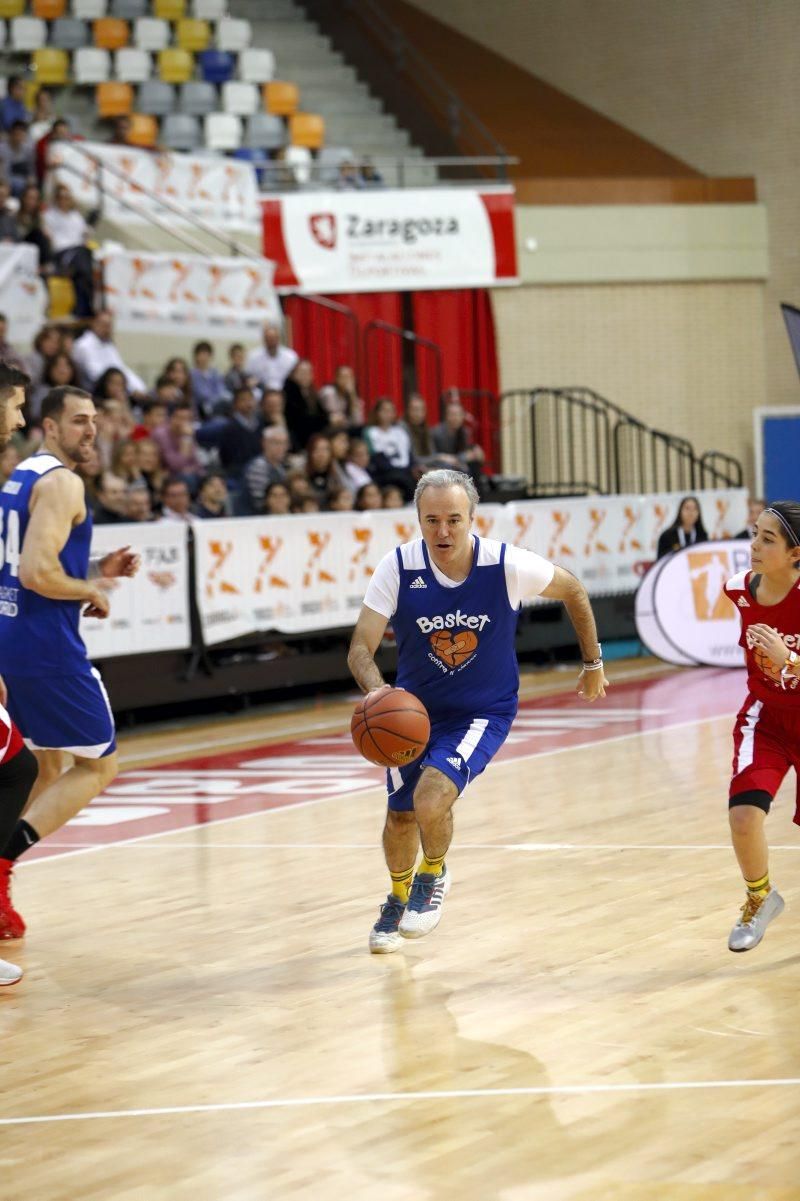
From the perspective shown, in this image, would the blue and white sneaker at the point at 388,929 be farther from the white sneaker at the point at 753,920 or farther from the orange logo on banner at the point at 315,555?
the orange logo on banner at the point at 315,555

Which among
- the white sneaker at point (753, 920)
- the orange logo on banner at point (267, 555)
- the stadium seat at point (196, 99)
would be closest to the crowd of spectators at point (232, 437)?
the orange logo on banner at point (267, 555)

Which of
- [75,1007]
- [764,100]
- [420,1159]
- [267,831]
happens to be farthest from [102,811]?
[764,100]

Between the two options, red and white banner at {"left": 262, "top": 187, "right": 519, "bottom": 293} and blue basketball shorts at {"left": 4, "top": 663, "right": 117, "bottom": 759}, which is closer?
blue basketball shorts at {"left": 4, "top": 663, "right": 117, "bottom": 759}

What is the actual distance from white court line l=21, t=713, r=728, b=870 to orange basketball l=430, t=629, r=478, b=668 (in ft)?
9.99

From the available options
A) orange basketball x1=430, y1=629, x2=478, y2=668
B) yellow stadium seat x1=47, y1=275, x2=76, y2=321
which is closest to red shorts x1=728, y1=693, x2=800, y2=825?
orange basketball x1=430, y1=629, x2=478, y2=668

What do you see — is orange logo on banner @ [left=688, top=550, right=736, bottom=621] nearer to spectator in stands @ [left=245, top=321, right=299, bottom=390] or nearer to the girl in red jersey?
spectator in stands @ [left=245, top=321, right=299, bottom=390]

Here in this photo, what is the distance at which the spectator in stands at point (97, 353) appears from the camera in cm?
1581

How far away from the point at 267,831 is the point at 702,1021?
13.8 ft

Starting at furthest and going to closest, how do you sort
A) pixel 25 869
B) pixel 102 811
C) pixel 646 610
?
pixel 646 610 < pixel 102 811 < pixel 25 869

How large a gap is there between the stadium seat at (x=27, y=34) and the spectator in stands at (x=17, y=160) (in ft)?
15.2

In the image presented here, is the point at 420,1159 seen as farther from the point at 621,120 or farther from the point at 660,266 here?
the point at 621,120

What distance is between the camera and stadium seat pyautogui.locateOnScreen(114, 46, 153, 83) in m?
22.3

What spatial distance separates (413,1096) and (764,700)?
2.15 meters

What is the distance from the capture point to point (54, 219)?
56.2ft
